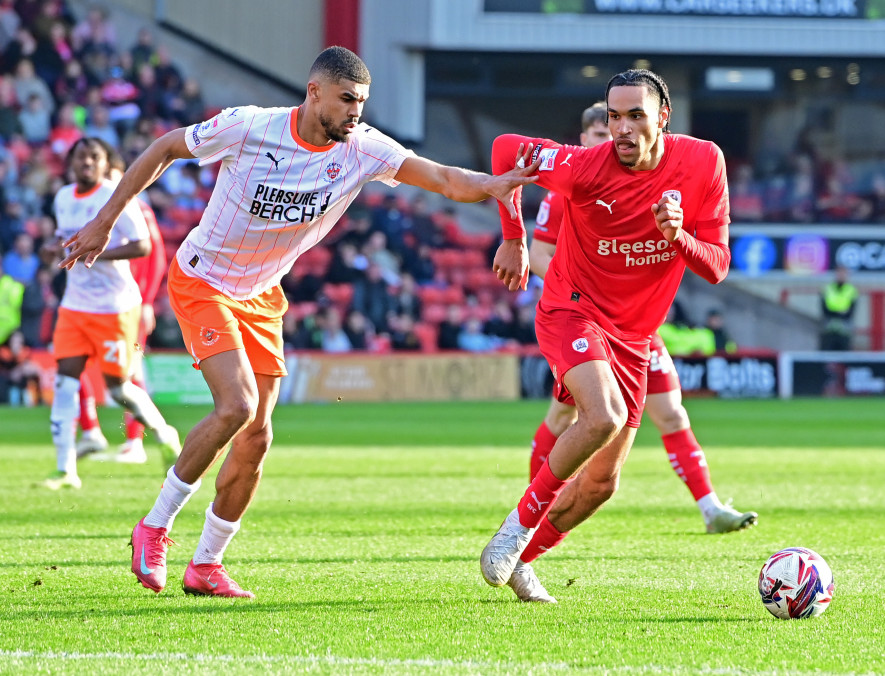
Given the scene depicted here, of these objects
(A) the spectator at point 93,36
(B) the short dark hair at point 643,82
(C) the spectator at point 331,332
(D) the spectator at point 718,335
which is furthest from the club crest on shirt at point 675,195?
(A) the spectator at point 93,36

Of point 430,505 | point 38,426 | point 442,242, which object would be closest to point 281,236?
point 430,505

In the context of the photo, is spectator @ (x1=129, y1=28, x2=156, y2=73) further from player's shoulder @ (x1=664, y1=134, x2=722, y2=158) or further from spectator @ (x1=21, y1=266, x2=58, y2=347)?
player's shoulder @ (x1=664, y1=134, x2=722, y2=158)

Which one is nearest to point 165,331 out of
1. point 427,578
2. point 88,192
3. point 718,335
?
point 718,335

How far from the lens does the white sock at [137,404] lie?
973cm

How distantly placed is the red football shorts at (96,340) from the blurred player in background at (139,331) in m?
0.21

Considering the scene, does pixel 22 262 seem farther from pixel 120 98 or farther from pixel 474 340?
pixel 474 340

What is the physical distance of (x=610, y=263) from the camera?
5820 mm

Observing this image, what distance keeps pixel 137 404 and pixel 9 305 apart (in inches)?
405

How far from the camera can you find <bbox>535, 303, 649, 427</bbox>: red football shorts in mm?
5625

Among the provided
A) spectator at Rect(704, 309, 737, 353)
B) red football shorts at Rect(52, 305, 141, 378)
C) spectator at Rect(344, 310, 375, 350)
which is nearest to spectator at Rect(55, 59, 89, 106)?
spectator at Rect(344, 310, 375, 350)

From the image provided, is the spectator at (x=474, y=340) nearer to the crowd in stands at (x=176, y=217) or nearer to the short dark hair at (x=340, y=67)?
the crowd in stands at (x=176, y=217)

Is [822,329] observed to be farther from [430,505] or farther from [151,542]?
[151,542]

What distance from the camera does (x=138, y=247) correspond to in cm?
933

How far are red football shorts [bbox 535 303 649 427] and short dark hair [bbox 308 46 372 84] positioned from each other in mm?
1276
